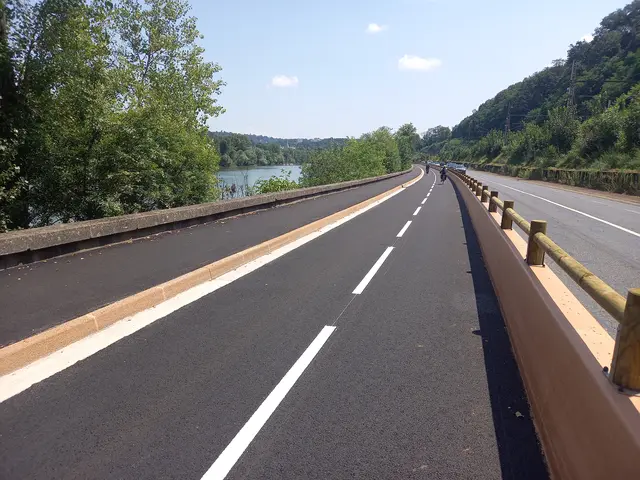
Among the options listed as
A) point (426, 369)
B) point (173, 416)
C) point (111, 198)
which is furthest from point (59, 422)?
point (111, 198)

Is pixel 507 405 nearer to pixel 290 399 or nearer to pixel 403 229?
pixel 290 399

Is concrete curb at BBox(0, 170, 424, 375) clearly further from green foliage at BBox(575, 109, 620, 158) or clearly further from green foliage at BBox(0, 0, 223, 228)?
green foliage at BBox(575, 109, 620, 158)

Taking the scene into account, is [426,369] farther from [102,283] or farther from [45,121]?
[45,121]

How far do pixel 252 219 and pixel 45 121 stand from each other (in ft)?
19.8

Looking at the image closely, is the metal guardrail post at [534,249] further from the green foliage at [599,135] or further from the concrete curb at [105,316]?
the green foliage at [599,135]

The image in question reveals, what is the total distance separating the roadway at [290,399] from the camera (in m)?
2.76

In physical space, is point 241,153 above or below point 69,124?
→ above

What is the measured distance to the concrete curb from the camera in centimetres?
394

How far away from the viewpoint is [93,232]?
8125 millimetres

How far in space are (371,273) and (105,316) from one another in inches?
170

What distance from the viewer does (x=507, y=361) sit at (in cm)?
422

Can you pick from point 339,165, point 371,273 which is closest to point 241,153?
→ point 339,165

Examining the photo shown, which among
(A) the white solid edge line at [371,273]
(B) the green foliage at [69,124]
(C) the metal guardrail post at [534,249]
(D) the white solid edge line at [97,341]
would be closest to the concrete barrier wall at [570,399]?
(C) the metal guardrail post at [534,249]

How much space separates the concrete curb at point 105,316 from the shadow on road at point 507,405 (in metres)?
4.04
